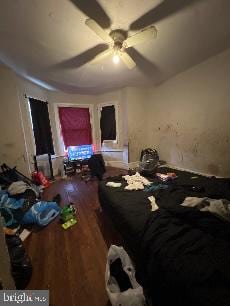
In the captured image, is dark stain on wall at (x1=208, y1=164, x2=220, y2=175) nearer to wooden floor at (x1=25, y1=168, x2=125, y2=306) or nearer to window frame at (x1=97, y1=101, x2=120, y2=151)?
wooden floor at (x1=25, y1=168, x2=125, y2=306)

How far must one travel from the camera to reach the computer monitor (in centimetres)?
449

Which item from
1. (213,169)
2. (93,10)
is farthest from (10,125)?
(213,169)

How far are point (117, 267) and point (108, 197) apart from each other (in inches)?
31.7

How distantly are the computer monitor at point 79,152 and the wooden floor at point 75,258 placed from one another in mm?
2183

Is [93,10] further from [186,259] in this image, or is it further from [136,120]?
[136,120]

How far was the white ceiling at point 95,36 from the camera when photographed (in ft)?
5.09

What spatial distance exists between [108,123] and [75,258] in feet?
12.9

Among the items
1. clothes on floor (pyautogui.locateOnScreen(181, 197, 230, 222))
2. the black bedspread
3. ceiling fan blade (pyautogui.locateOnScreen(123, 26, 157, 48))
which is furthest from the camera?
ceiling fan blade (pyautogui.locateOnScreen(123, 26, 157, 48))

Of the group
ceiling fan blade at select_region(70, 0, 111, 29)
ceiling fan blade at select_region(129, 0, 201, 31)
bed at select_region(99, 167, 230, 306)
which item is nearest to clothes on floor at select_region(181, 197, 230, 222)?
bed at select_region(99, 167, 230, 306)

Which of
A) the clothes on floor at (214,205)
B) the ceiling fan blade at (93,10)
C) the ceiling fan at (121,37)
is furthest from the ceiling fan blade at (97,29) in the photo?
the clothes on floor at (214,205)

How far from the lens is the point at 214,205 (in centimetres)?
134

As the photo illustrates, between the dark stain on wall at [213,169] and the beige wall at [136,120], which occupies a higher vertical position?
the beige wall at [136,120]

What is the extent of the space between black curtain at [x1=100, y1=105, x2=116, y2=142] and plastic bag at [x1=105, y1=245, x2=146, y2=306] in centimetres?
390

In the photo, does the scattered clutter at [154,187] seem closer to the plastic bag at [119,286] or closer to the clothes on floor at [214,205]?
the clothes on floor at [214,205]
